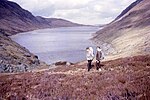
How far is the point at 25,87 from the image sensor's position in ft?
57.0

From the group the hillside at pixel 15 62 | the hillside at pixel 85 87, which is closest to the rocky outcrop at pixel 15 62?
the hillside at pixel 15 62

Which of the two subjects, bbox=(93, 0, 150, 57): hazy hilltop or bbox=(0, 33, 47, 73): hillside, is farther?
bbox=(93, 0, 150, 57): hazy hilltop

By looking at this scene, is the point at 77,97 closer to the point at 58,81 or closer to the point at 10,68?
the point at 58,81

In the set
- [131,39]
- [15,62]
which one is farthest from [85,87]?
[131,39]

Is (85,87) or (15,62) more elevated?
(15,62)

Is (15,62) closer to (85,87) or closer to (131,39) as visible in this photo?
(85,87)

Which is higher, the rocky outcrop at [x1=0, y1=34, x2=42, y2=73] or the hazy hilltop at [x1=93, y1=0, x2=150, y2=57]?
the hazy hilltop at [x1=93, y1=0, x2=150, y2=57]

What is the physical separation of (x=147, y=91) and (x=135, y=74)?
3.36m

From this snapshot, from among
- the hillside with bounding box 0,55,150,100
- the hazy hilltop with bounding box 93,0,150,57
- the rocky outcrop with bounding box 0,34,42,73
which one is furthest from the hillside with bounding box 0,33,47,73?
the hillside with bounding box 0,55,150,100

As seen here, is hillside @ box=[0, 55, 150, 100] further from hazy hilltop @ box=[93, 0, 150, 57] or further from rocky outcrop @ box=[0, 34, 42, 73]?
hazy hilltop @ box=[93, 0, 150, 57]

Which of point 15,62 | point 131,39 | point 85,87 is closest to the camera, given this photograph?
point 85,87

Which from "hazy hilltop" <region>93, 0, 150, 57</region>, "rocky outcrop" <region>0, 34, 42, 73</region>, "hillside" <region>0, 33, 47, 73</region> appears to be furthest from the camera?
"hazy hilltop" <region>93, 0, 150, 57</region>

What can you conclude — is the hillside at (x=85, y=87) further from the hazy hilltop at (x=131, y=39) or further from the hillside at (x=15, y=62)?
the hazy hilltop at (x=131, y=39)

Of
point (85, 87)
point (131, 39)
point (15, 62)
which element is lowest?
point (85, 87)
